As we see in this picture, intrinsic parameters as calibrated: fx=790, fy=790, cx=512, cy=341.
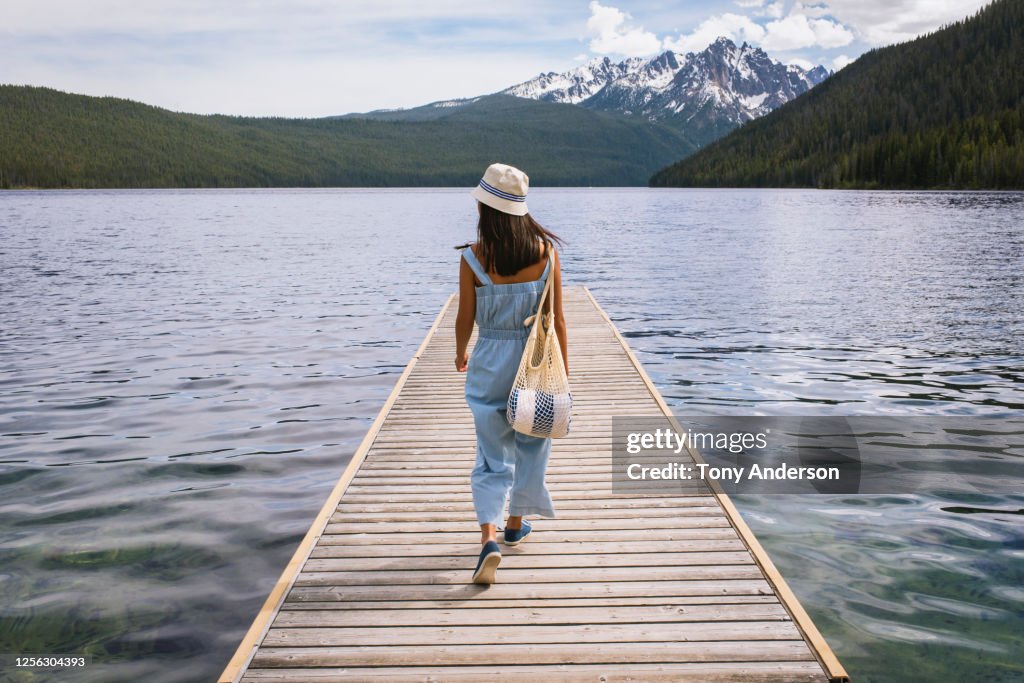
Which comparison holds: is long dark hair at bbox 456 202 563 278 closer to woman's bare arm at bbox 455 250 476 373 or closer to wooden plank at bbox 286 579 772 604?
woman's bare arm at bbox 455 250 476 373

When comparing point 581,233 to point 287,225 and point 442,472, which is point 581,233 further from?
point 442,472

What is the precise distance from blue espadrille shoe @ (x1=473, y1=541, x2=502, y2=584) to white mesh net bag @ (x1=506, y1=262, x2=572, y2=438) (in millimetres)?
759

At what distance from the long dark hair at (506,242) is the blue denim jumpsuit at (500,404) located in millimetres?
90

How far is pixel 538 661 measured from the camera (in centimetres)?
411

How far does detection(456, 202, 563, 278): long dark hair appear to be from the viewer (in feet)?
14.8

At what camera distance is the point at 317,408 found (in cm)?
1191

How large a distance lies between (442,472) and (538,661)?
10.2 feet

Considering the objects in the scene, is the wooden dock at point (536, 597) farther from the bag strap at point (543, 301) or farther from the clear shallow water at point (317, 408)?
the bag strap at point (543, 301)

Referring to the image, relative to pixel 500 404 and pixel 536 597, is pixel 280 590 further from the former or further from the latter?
pixel 500 404

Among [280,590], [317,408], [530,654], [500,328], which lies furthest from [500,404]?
[317,408]

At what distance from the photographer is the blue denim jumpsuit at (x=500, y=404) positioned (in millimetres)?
4711

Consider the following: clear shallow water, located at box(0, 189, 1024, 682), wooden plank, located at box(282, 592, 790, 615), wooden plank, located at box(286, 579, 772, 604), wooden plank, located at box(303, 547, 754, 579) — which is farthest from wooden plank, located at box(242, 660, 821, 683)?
clear shallow water, located at box(0, 189, 1024, 682)

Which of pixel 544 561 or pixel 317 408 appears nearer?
pixel 544 561

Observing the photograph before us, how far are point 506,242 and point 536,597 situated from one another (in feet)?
6.95
